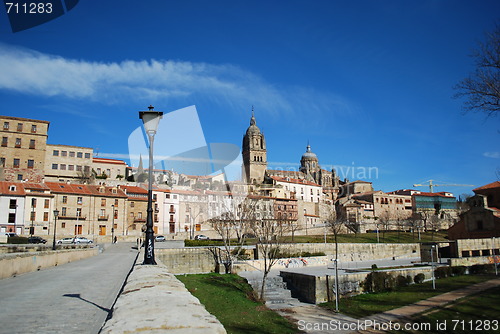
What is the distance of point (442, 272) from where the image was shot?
3362cm

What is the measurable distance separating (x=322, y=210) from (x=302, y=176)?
31.7m

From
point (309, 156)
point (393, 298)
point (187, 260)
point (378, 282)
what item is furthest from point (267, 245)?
point (309, 156)

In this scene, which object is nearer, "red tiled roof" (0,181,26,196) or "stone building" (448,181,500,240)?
"red tiled roof" (0,181,26,196)

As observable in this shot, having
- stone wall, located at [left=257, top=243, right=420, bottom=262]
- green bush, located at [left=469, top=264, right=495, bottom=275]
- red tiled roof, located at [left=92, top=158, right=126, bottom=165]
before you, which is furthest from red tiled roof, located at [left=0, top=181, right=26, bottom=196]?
green bush, located at [left=469, top=264, right=495, bottom=275]

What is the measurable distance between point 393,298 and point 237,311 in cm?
1260

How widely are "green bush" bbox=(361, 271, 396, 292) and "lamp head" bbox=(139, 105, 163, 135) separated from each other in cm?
2333

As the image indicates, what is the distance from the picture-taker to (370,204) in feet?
368

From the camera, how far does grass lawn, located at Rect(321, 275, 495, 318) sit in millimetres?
23242

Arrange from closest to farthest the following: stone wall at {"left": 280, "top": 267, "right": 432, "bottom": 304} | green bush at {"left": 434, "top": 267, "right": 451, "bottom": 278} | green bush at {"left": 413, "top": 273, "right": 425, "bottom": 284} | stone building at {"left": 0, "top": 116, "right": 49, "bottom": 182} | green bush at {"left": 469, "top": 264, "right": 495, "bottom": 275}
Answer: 1. stone wall at {"left": 280, "top": 267, "right": 432, "bottom": 304}
2. green bush at {"left": 413, "top": 273, "right": 425, "bottom": 284}
3. green bush at {"left": 434, "top": 267, "right": 451, "bottom": 278}
4. green bush at {"left": 469, "top": 264, "right": 495, "bottom": 275}
5. stone building at {"left": 0, "top": 116, "right": 49, "bottom": 182}

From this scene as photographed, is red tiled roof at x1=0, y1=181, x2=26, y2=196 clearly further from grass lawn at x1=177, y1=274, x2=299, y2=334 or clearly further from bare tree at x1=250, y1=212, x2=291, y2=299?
grass lawn at x1=177, y1=274, x2=299, y2=334

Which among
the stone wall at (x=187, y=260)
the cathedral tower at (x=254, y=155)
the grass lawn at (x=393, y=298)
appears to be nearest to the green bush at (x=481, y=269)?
the grass lawn at (x=393, y=298)

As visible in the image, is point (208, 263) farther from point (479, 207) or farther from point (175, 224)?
point (479, 207)

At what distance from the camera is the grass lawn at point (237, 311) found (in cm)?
1652

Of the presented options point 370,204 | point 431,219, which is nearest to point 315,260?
point 431,219
